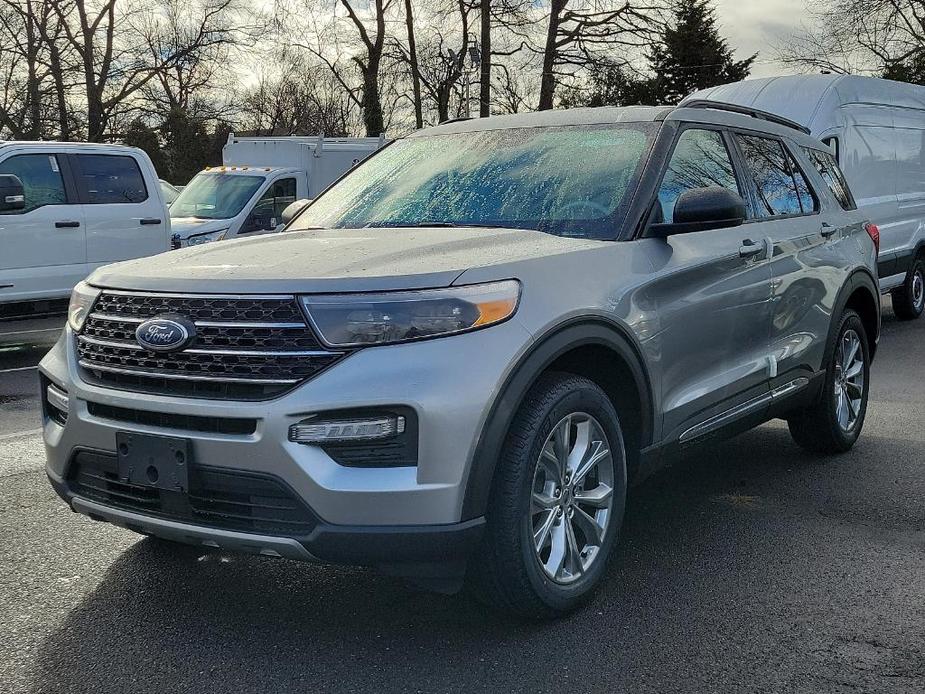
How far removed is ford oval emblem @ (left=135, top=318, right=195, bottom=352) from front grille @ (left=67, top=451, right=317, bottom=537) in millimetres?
375

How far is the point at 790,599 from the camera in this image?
3818 mm

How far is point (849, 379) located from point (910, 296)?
7542 millimetres

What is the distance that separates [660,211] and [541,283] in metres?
1.00

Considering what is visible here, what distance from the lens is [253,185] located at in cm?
1641

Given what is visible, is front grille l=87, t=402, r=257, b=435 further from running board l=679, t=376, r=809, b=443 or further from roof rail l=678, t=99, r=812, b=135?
roof rail l=678, t=99, r=812, b=135

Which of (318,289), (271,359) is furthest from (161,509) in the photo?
(318,289)

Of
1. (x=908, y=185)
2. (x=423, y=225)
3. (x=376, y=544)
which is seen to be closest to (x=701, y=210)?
(x=423, y=225)

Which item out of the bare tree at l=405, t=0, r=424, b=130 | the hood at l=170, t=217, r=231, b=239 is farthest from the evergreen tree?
the hood at l=170, t=217, r=231, b=239

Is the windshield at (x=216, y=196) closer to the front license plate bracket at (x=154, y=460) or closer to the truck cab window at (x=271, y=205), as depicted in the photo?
the truck cab window at (x=271, y=205)

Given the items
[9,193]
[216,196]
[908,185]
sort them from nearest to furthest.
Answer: [9,193] < [908,185] < [216,196]

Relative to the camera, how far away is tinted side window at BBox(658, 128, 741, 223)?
435 centimetres

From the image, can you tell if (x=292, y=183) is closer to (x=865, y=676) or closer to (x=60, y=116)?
(x=865, y=676)

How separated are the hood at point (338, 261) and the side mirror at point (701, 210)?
0.36 meters

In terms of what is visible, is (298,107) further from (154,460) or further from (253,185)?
(154,460)
